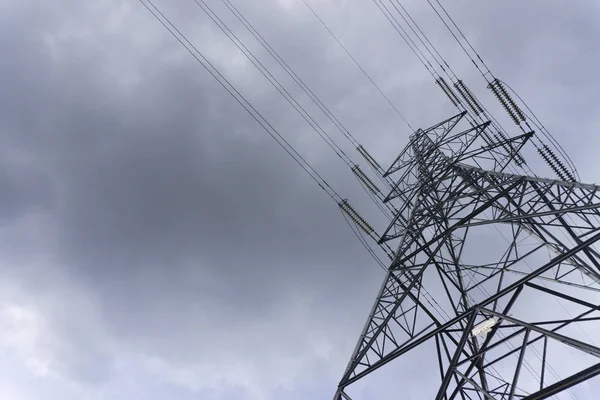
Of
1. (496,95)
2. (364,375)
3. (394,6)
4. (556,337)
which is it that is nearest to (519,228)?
(556,337)

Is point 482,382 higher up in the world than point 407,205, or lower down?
lower down

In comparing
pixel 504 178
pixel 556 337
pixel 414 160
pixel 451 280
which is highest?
pixel 414 160

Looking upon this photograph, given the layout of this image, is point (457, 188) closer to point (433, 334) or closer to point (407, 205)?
point (407, 205)

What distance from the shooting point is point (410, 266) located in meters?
11.6

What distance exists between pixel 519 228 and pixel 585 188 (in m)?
2.61

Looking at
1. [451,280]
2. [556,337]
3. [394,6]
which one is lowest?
[556,337]

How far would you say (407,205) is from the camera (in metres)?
15.7

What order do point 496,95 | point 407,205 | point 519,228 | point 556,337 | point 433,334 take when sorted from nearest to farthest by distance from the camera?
point 556,337 < point 433,334 < point 519,228 < point 407,205 < point 496,95

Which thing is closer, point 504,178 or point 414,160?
point 504,178

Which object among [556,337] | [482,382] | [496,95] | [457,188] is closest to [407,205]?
[457,188]

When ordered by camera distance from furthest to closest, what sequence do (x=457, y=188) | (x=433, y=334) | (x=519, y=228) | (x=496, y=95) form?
(x=496, y=95) < (x=457, y=188) < (x=519, y=228) < (x=433, y=334)

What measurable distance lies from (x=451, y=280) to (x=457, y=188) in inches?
143

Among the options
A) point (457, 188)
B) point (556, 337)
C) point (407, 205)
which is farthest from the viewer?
point (407, 205)

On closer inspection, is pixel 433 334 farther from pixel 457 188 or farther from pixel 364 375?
pixel 457 188
